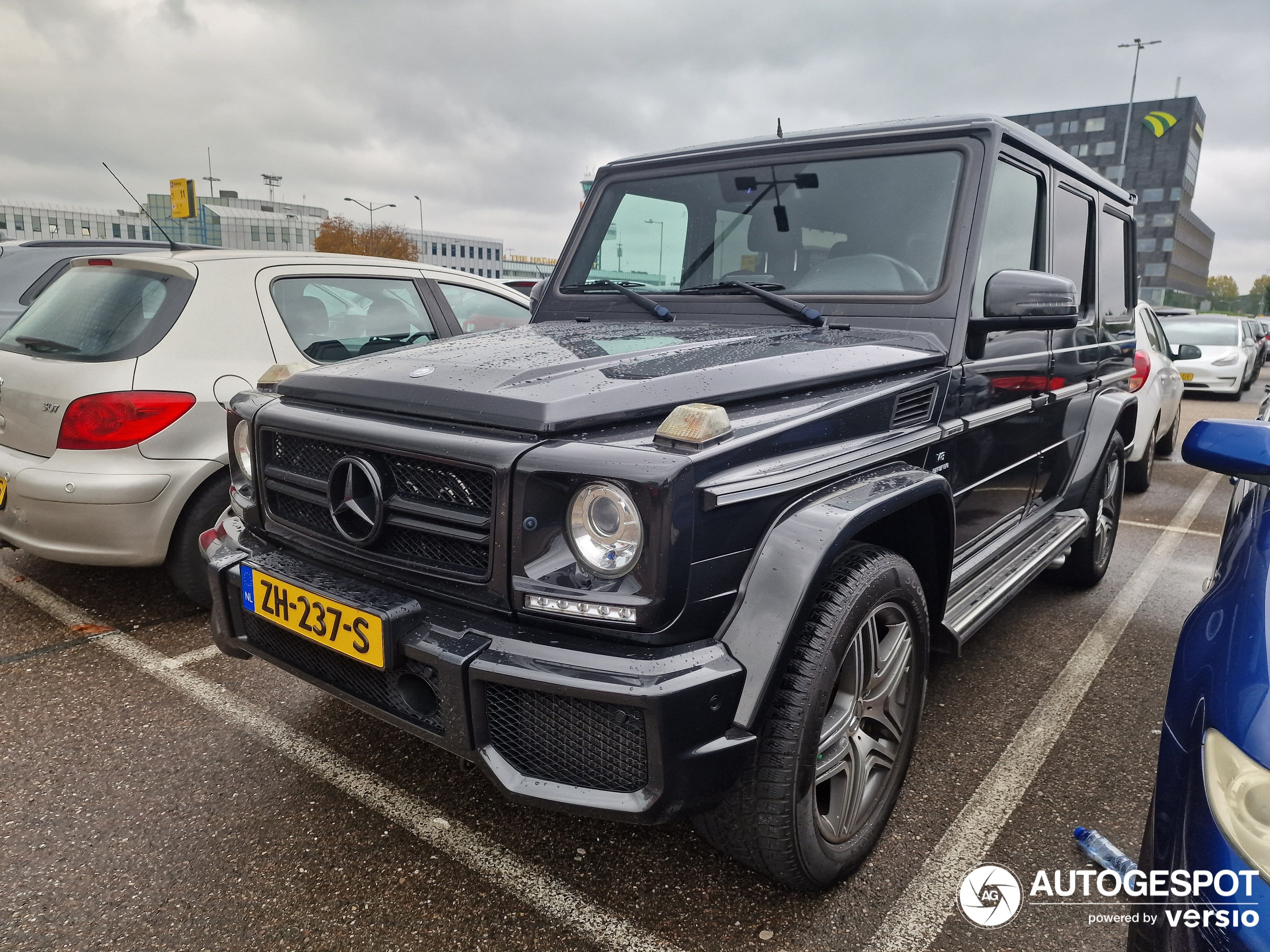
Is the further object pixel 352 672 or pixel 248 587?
pixel 248 587

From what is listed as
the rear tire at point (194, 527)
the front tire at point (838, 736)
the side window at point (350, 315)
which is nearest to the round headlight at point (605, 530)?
the front tire at point (838, 736)

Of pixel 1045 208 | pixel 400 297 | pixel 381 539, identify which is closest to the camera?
pixel 381 539

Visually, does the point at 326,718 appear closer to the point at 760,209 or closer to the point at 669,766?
the point at 669,766

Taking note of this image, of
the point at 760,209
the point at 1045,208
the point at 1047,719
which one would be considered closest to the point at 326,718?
the point at 760,209

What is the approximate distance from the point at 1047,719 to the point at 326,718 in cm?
256

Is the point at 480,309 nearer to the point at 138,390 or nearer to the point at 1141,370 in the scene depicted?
the point at 138,390

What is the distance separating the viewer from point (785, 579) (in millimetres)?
1703

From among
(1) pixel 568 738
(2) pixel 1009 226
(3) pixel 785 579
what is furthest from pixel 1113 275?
(1) pixel 568 738

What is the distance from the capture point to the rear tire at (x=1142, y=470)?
6.90 meters

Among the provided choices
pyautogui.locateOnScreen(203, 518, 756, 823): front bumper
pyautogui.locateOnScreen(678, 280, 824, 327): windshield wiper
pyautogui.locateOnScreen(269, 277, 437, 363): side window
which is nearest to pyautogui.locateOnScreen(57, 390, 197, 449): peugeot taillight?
pyautogui.locateOnScreen(269, 277, 437, 363): side window

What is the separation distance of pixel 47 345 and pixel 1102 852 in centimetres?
432

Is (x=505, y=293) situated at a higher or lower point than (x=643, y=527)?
higher

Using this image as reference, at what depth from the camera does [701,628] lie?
170cm

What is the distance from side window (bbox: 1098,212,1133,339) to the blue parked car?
264cm
